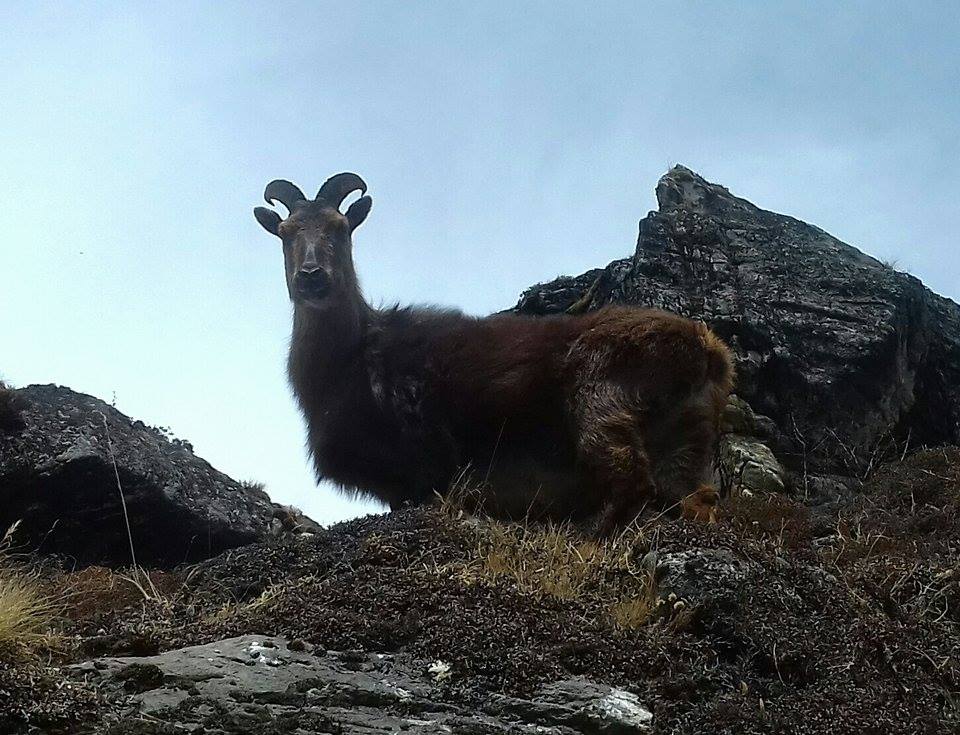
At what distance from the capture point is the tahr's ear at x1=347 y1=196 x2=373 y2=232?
10.0 meters

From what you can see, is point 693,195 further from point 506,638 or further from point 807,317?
point 506,638

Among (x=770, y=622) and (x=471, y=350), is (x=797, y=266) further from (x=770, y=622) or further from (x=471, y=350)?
(x=770, y=622)

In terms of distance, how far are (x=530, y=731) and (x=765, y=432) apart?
6.20 metres

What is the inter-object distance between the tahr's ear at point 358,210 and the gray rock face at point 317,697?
587 cm

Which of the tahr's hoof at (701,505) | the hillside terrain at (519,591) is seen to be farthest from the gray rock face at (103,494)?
the tahr's hoof at (701,505)

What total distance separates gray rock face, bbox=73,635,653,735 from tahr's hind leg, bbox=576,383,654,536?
104 inches

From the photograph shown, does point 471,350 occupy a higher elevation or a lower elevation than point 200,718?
higher

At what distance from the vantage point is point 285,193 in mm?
9961

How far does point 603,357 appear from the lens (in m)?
7.69

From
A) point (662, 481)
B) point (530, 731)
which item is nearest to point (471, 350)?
point (662, 481)

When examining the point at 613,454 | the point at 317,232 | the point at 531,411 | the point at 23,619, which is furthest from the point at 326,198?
the point at 23,619

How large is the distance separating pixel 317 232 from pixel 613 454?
10.7ft

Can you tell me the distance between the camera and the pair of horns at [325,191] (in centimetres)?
994

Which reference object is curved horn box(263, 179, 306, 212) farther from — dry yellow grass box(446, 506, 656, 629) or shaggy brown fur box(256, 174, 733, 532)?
dry yellow grass box(446, 506, 656, 629)
